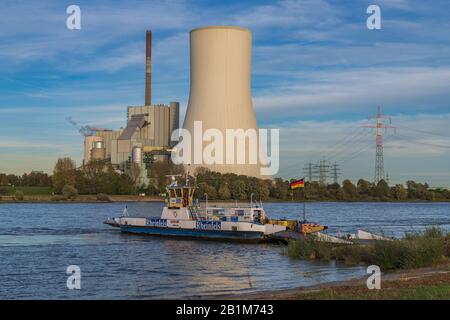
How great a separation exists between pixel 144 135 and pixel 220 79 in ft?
106

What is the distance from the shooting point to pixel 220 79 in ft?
245

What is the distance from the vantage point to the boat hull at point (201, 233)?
3097 cm

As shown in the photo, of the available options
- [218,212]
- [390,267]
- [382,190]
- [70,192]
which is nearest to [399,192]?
[382,190]

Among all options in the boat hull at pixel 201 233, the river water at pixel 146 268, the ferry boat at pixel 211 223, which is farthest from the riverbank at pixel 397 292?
the boat hull at pixel 201 233

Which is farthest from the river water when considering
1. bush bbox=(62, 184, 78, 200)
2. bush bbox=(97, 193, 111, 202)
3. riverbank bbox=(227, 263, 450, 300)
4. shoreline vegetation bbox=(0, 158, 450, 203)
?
bush bbox=(62, 184, 78, 200)

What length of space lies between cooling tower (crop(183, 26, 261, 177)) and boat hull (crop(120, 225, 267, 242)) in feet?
130

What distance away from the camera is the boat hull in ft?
102

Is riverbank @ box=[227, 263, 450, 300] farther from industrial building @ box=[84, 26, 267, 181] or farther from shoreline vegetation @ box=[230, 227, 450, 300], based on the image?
industrial building @ box=[84, 26, 267, 181]

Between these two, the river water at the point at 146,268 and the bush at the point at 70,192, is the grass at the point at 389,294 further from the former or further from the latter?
the bush at the point at 70,192

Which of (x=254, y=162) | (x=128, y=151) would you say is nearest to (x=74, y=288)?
(x=254, y=162)

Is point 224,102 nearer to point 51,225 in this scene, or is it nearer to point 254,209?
point 51,225

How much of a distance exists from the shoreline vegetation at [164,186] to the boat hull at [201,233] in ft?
112

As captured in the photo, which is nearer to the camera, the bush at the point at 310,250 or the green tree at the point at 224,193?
the bush at the point at 310,250
